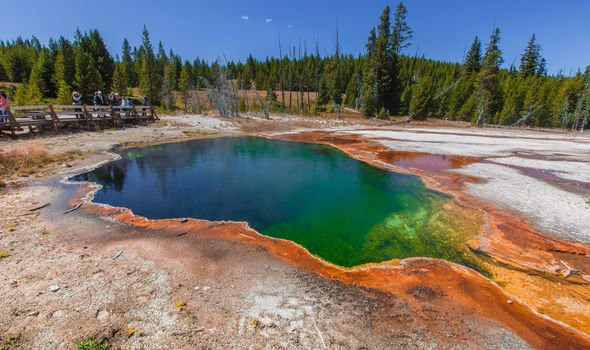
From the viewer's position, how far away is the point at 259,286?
4344 millimetres

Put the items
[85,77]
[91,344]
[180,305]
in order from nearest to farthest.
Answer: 1. [91,344]
2. [180,305]
3. [85,77]

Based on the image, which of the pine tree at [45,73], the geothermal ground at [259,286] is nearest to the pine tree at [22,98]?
the pine tree at [45,73]

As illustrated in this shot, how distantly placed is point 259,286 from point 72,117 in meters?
24.7

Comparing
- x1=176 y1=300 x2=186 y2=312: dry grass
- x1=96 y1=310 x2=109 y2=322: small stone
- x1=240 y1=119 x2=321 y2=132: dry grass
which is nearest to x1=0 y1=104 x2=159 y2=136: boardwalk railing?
x1=240 y1=119 x2=321 y2=132: dry grass

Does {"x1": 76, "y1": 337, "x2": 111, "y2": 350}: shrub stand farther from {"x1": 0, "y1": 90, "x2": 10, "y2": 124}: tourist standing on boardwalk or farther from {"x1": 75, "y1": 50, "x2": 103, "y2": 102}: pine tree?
{"x1": 75, "y1": 50, "x2": 103, "y2": 102}: pine tree

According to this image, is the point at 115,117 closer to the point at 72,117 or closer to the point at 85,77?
the point at 72,117

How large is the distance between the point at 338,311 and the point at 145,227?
16.9ft

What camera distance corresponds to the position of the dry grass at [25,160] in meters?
9.29

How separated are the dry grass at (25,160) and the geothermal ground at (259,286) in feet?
5.64

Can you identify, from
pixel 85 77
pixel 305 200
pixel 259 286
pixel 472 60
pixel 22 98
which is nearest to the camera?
pixel 259 286

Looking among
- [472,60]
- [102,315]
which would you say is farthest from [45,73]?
[472,60]

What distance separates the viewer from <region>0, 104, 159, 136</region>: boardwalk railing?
1457 cm

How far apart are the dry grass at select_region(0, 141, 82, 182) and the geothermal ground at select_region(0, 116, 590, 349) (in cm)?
172

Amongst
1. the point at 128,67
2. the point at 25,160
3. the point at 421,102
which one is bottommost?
the point at 25,160
